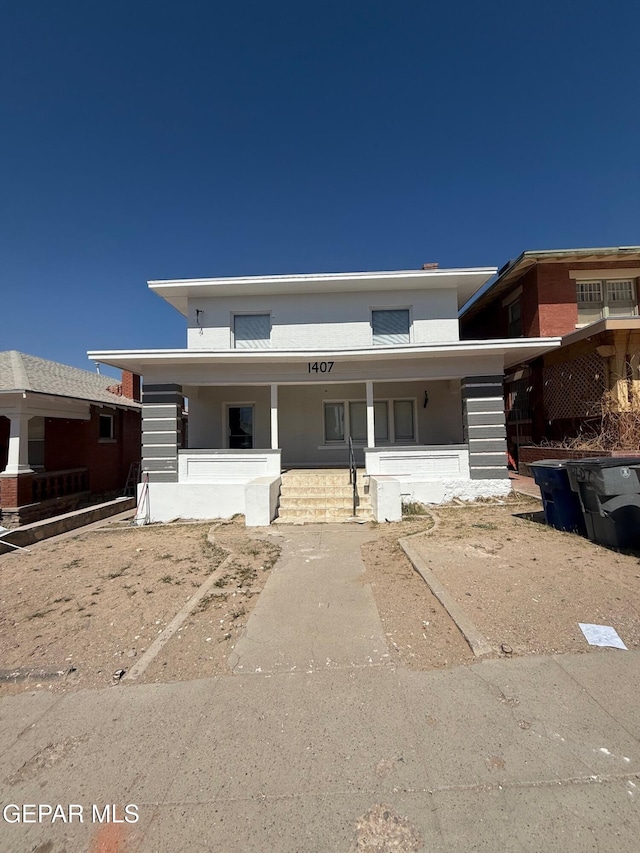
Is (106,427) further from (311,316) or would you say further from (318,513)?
(318,513)

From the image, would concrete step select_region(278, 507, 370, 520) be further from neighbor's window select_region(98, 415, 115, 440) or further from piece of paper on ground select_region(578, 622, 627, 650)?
neighbor's window select_region(98, 415, 115, 440)

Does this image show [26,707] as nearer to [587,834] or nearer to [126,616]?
[126,616]

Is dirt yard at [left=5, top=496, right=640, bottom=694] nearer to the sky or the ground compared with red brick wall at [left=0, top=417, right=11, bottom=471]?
nearer to the ground

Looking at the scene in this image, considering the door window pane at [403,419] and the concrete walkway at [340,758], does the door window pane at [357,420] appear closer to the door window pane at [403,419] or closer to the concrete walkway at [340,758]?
the door window pane at [403,419]

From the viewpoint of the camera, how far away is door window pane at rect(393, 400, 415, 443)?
13352 millimetres

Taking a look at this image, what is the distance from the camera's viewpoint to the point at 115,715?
9.09 ft

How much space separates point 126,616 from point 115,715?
1709mm

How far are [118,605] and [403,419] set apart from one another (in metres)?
10.7

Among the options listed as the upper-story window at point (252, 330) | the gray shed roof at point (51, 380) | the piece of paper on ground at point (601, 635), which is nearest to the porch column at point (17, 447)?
the gray shed roof at point (51, 380)

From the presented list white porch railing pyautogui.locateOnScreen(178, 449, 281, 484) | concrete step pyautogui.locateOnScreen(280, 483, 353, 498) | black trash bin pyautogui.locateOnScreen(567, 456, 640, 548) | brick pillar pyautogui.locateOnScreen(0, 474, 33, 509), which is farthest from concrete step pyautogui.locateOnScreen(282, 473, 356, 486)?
brick pillar pyautogui.locateOnScreen(0, 474, 33, 509)

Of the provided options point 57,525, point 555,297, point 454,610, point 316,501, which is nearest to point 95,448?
point 57,525

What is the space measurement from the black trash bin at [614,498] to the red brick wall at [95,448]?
14.9 m

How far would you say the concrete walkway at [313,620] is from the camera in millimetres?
3369

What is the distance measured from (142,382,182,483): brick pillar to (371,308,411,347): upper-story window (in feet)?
21.6
